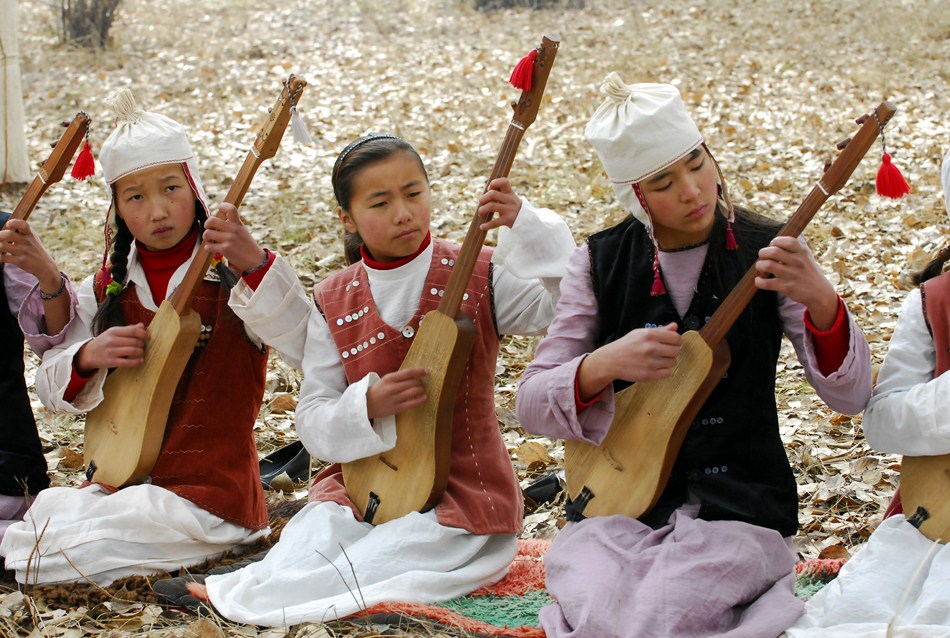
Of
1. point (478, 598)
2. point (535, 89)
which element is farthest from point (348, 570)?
point (535, 89)

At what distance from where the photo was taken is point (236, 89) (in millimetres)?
10000

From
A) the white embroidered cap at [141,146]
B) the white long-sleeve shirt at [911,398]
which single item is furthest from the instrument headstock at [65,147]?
the white long-sleeve shirt at [911,398]

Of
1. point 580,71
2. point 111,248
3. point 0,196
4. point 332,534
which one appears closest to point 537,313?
point 332,534

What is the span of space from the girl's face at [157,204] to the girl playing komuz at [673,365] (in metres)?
1.23

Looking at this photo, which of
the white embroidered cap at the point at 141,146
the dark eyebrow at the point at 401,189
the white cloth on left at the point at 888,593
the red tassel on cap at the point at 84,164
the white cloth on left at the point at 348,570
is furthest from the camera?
the red tassel on cap at the point at 84,164

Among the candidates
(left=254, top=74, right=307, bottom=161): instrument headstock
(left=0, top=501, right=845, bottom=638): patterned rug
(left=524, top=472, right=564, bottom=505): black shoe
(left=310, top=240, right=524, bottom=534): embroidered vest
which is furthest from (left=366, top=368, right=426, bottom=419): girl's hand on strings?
(left=524, top=472, right=564, bottom=505): black shoe

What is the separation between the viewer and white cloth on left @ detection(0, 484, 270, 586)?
3.08 m

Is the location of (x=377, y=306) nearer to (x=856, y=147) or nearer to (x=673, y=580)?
(x=673, y=580)

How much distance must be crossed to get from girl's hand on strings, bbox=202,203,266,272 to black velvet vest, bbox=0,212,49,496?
0.82 m

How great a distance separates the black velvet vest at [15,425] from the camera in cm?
335

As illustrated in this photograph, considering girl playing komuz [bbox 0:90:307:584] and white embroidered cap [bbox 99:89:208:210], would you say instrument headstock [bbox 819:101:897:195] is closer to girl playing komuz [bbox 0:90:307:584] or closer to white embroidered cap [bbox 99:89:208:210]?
girl playing komuz [bbox 0:90:307:584]

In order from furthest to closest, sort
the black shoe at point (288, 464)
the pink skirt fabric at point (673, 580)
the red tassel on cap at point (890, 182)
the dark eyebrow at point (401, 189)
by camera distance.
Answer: the black shoe at point (288, 464)
the dark eyebrow at point (401, 189)
the red tassel on cap at point (890, 182)
the pink skirt fabric at point (673, 580)

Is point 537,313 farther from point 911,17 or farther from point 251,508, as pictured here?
point 911,17

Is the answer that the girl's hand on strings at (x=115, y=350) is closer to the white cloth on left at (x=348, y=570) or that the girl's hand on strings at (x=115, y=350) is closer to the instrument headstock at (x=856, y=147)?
the white cloth on left at (x=348, y=570)
